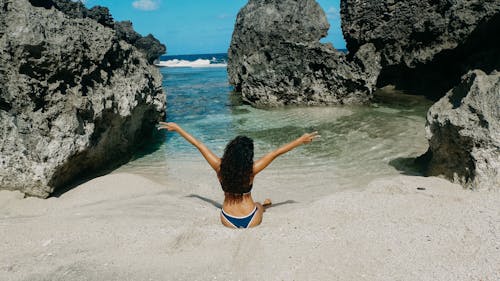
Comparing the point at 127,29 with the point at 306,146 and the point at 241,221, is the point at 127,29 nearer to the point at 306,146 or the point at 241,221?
the point at 306,146

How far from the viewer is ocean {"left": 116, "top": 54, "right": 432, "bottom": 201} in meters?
6.90

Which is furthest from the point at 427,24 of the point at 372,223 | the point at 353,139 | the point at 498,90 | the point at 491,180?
the point at 372,223

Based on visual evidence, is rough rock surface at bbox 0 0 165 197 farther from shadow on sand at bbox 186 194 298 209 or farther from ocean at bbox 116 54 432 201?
shadow on sand at bbox 186 194 298 209

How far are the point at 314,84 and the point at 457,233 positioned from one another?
1215 centimetres

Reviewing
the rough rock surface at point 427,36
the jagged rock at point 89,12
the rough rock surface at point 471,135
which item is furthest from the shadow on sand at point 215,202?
the rough rock surface at point 427,36

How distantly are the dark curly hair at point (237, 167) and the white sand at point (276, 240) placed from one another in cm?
49

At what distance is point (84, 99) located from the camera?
256 inches

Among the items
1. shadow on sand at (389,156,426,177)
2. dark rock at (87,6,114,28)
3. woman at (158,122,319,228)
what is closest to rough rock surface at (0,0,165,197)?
woman at (158,122,319,228)

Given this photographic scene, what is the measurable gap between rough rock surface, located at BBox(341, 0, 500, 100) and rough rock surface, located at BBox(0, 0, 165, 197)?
10.9 metres

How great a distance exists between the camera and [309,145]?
932 cm

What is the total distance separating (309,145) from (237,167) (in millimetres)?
5293

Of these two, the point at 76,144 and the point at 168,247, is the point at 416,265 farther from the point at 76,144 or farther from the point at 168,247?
the point at 76,144

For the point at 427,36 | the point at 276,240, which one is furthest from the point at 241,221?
the point at 427,36

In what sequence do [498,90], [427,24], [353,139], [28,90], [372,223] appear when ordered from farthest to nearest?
[427,24] < [353,139] < [28,90] < [498,90] < [372,223]
